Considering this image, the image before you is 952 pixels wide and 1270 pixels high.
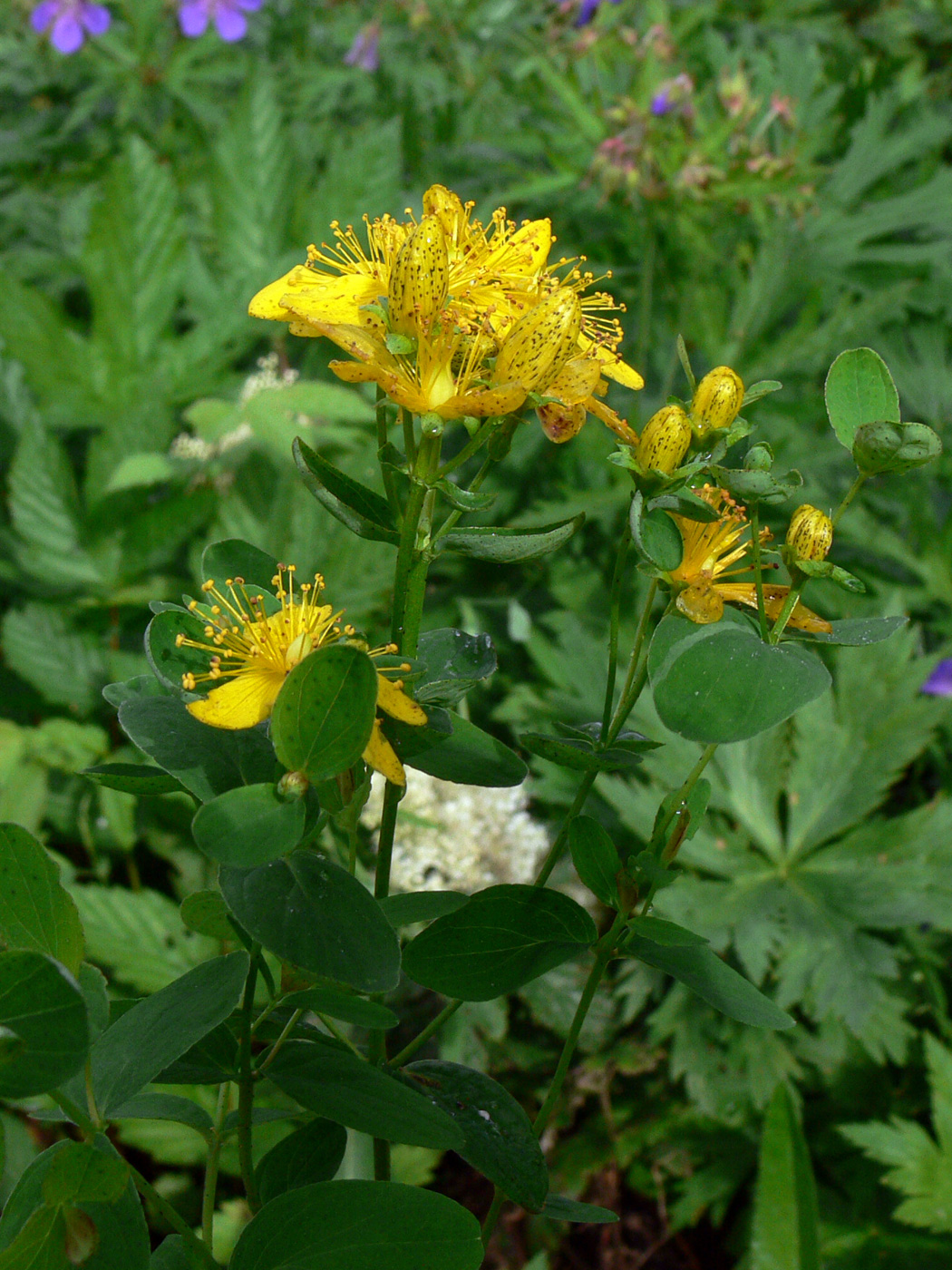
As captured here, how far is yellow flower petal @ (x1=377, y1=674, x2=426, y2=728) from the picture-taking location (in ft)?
1.31

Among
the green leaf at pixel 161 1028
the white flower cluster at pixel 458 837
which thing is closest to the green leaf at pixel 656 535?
the green leaf at pixel 161 1028

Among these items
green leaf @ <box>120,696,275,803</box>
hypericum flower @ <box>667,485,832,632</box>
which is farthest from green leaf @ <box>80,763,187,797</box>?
hypericum flower @ <box>667,485,832,632</box>

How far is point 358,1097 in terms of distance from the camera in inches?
16.3

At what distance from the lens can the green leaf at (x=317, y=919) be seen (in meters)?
0.36

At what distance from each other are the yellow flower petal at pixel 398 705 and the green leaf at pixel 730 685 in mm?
90

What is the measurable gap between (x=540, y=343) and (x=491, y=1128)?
0.33 metres

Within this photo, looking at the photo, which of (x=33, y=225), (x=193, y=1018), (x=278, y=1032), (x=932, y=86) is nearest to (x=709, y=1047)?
(x=278, y=1032)

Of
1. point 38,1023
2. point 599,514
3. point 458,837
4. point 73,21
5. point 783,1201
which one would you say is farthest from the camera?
point 73,21

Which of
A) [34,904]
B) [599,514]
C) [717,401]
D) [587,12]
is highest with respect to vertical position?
[587,12]

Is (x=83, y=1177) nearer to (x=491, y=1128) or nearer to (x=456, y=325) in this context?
(x=491, y=1128)

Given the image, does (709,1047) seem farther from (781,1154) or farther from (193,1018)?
(193,1018)

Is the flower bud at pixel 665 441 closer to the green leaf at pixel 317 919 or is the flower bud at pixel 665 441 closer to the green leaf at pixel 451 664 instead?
the green leaf at pixel 451 664

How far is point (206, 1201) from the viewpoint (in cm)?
44

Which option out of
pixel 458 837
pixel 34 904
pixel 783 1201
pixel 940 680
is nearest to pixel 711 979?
pixel 34 904
